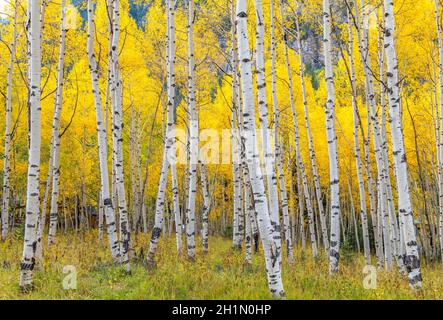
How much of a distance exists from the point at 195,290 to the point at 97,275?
2104 millimetres

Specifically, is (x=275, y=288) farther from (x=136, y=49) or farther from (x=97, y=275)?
(x=136, y=49)

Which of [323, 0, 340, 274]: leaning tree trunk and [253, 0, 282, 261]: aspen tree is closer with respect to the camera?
[253, 0, 282, 261]: aspen tree

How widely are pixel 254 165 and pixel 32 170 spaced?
298 cm

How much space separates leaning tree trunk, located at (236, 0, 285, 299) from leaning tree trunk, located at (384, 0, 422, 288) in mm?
1822

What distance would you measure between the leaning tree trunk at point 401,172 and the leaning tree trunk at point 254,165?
1.82 metres

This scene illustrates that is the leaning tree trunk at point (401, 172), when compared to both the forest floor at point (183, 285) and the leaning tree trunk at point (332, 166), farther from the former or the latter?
the leaning tree trunk at point (332, 166)

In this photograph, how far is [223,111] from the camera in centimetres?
1658

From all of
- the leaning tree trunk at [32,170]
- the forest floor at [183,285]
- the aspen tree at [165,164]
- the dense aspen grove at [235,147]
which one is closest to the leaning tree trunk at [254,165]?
the dense aspen grove at [235,147]

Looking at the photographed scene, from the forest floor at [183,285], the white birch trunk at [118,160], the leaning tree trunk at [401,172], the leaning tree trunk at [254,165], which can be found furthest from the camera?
A: the white birch trunk at [118,160]

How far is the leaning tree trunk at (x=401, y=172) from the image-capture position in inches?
180

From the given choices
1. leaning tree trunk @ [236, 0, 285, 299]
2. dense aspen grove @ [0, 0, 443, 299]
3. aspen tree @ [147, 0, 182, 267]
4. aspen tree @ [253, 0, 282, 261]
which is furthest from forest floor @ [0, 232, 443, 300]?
aspen tree @ [253, 0, 282, 261]

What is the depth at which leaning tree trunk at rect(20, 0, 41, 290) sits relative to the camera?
15.6 feet

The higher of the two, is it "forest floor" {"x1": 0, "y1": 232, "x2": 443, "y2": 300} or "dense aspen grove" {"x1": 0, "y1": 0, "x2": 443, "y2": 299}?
"dense aspen grove" {"x1": 0, "y1": 0, "x2": 443, "y2": 299}

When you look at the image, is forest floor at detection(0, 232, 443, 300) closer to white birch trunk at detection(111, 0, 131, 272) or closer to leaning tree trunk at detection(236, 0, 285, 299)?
leaning tree trunk at detection(236, 0, 285, 299)
